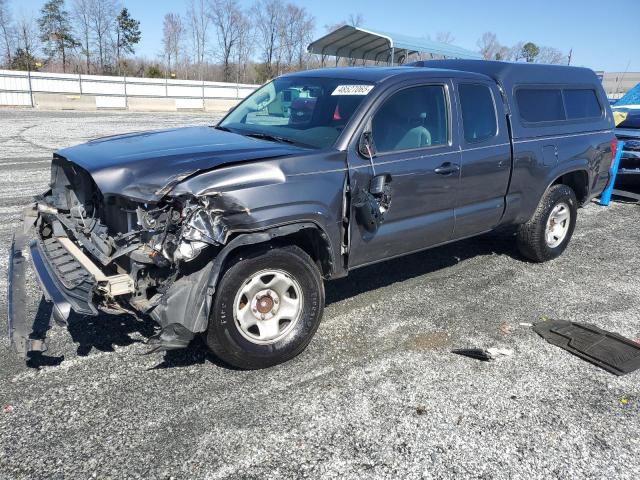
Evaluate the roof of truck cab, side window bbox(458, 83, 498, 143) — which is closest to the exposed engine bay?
the roof of truck cab

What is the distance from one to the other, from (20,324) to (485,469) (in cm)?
278

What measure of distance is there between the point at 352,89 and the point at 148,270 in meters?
2.12

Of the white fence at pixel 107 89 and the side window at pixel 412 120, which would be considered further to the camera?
the white fence at pixel 107 89

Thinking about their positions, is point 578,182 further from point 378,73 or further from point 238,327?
point 238,327

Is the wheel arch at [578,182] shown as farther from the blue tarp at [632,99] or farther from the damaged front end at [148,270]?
the blue tarp at [632,99]

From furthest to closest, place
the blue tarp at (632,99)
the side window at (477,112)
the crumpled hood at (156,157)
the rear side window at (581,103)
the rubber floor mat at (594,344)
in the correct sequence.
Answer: the blue tarp at (632,99) < the rear side window at (581,103) < the side window at (477,112) < the rubber floor mat at (594,344) < the crumpled hood at (156,157)

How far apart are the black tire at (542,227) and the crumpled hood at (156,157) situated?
3063 mm

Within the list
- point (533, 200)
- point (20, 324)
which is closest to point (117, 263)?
point (20, 324)

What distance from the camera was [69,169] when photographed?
3.94 meters

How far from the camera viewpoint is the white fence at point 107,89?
87.7 feet

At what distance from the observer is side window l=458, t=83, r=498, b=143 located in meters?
4.63

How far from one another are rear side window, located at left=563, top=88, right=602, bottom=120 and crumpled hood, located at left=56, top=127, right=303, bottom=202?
3.66 metres

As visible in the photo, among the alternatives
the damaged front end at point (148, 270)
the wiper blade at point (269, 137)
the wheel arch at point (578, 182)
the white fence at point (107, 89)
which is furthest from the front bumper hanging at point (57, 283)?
the white fence at point (107, 89)

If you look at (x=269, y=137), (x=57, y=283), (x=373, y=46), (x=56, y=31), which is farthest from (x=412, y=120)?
(x=56, y=31)
